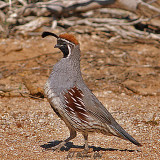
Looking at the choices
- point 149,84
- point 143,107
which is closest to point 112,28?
point 149,84

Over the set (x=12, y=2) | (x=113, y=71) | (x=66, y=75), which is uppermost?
(x=66, y=75)

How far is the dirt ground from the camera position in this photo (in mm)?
4211

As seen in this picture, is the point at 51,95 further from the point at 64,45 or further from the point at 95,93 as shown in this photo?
the point at 95,93

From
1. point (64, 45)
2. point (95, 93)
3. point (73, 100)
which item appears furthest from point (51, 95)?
point (95, 93)

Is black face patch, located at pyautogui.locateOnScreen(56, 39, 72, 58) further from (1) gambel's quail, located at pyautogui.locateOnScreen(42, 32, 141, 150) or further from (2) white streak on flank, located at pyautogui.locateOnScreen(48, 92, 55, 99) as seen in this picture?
(2) white streak on flank, located at pyautogui.locateOnScreen(48, 92, 55, 99)

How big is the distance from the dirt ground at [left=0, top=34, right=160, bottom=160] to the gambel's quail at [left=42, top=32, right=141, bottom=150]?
13.1 inches

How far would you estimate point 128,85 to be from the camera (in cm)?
724

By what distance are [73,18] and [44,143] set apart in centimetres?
703

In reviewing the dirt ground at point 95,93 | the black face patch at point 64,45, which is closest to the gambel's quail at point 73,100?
the black face patch at point 64,45

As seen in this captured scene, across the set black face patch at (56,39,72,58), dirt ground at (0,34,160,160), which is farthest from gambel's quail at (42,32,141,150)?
dirt ground at (0,34,160,160)

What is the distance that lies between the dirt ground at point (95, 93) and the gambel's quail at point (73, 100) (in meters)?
0.33

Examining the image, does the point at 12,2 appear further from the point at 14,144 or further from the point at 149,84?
the point at 14,144

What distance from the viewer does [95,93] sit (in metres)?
6.87

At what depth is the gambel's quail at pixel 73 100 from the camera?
12.6ft
